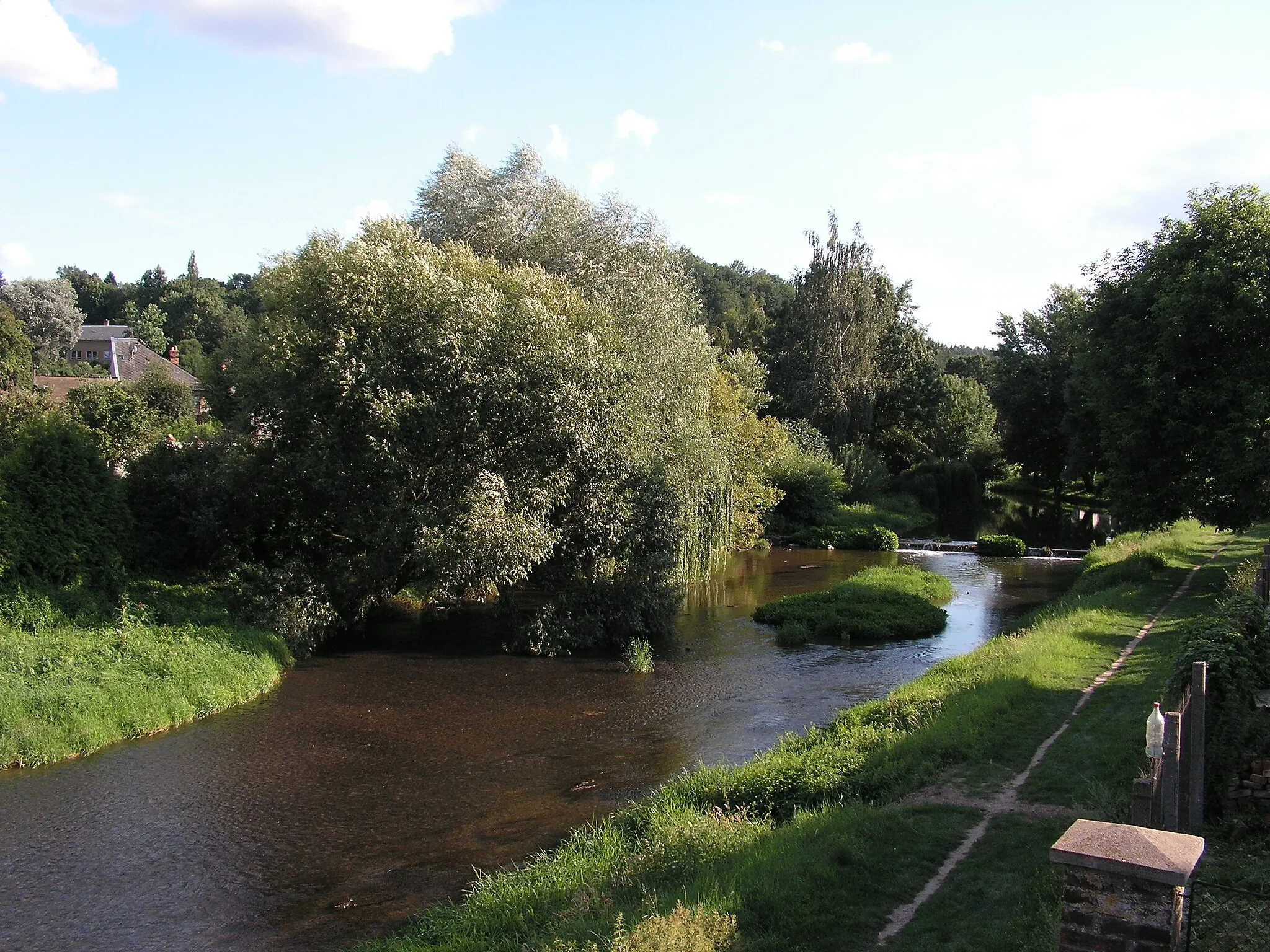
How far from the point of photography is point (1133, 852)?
5.42 m

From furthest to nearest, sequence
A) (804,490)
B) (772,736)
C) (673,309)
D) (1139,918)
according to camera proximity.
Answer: (804,490)
(673,309)
(772,736)
(1139,918)

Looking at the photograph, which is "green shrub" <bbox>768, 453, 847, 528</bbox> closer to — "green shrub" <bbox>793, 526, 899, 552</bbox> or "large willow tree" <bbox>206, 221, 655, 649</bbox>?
"green shrub" <bbox>793, 526, 899, 552</bbox>

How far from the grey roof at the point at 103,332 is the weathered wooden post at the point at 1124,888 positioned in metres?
106

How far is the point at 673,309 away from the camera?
30.2m

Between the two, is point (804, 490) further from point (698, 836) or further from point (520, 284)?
point (698, 836)

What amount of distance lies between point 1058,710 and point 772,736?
18.0ft

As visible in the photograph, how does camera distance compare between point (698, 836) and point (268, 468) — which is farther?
point (268, 468)

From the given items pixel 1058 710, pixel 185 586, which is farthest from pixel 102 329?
pixel 1058 710

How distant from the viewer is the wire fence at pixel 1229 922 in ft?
21.7

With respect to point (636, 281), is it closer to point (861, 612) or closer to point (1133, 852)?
point (861, 612)

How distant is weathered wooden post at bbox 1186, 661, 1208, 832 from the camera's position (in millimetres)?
9625

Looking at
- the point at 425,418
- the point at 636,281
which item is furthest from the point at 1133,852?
the point at 636,281

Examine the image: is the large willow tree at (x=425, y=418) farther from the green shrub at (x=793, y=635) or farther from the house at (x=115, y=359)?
the house at (x=115, y=359)

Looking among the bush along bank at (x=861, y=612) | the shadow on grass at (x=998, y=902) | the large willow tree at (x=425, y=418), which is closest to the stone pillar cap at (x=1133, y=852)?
the shadow on grass at (x=998, y=902)
